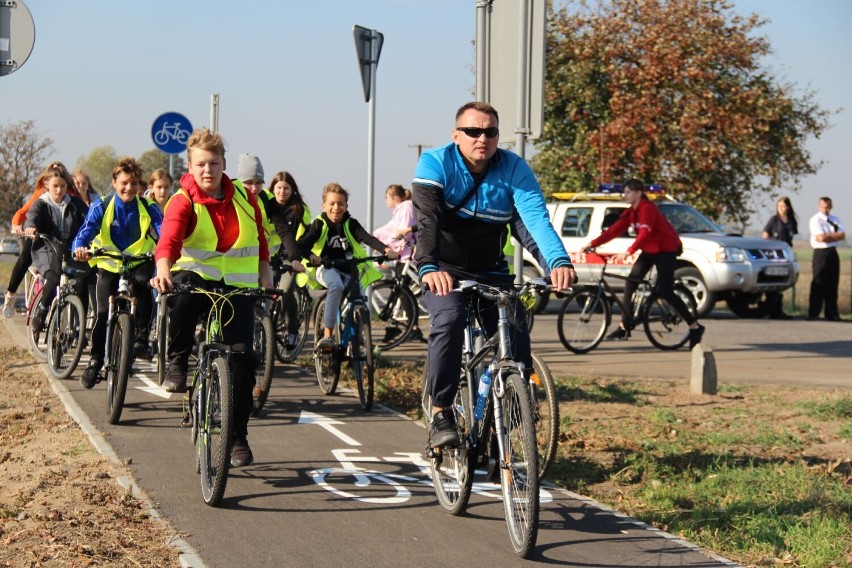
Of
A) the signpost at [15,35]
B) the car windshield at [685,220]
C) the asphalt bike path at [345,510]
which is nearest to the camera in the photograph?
the asphalt bike path at [345,510]

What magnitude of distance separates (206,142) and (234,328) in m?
1.03

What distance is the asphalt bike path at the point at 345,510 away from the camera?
18.1ft

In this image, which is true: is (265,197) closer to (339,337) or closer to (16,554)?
(339,337)

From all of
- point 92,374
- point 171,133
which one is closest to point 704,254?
point 171,133

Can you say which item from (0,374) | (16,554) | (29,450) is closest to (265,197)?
(0,374)

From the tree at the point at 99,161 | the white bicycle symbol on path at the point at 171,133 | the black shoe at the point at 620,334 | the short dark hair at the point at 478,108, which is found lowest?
the black shoe at the point at 620,334

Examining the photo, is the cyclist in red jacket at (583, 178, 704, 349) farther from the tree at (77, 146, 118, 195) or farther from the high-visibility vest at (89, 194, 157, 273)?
the tree at (77, 146, 118, 195)

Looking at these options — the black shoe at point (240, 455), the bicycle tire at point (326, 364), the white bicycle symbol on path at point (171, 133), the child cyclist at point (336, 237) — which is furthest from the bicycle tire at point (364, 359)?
the white bicycle symbol on path at point (171, 133)

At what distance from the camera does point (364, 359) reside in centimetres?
963

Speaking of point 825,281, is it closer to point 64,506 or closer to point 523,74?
point 523,74

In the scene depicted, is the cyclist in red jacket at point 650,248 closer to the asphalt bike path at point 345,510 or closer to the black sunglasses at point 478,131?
the asphalt bike path at point 345,510

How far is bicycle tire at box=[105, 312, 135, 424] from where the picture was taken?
8586 mm

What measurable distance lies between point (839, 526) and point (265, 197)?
6.33 meters

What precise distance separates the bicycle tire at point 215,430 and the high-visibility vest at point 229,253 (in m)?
0.66
